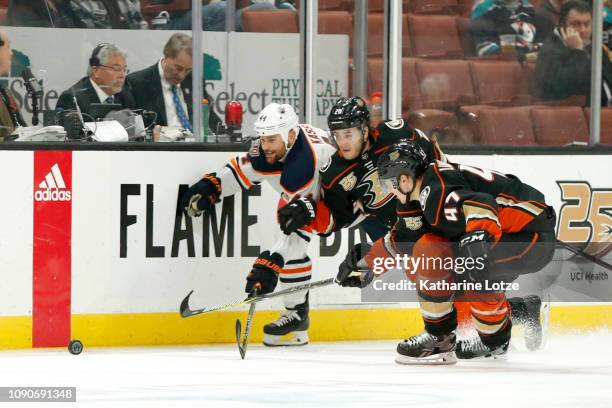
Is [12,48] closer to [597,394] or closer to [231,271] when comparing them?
[231,271]

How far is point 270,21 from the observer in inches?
244

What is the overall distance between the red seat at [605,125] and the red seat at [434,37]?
682mm

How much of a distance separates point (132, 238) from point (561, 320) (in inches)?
79.5

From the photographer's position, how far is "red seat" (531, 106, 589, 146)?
6.41 metres

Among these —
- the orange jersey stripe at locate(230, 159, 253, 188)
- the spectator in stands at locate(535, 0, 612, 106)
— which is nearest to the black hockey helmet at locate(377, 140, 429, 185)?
the orange jersey stripe at locate(230, 159, 253, 188)

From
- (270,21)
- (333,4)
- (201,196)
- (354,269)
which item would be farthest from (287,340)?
(333,4)

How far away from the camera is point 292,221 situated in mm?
5578

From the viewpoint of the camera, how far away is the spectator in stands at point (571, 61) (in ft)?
21.2

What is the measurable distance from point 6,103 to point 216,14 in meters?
1.03

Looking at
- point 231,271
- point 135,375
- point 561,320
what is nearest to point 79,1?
point 231,271

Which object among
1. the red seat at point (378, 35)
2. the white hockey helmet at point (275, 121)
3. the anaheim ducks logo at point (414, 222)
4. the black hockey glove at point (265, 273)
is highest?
the red seat at point (378, 35)

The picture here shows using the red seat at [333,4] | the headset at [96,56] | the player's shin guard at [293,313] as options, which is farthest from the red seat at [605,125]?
the headset at [96,56]
